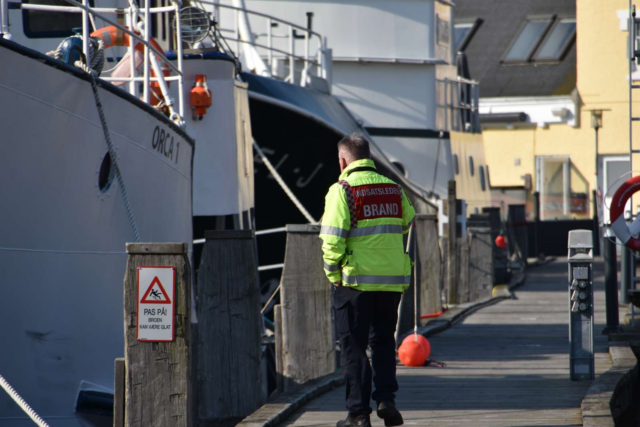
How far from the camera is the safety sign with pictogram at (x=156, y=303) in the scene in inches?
194

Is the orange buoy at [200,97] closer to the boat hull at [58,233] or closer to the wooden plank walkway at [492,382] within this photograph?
the wooden plank walkway at [492,382]

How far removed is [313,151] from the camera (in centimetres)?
1639

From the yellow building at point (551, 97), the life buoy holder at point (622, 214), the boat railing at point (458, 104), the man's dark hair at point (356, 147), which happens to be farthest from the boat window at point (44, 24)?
the yellow building at point (551, 97)

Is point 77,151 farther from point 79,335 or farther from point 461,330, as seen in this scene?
point 461,330

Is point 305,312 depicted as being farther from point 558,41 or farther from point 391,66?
point 558,41

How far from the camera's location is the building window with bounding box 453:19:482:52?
36.7 meters

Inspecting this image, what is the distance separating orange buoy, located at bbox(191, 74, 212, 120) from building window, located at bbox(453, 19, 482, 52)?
26.0 m

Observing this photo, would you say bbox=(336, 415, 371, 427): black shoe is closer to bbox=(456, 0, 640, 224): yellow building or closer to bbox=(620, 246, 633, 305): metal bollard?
bbox=(620, 246, 633, 305): metal bollard

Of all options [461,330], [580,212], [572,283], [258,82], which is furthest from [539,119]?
[572,283]

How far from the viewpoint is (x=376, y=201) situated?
19.2 ft

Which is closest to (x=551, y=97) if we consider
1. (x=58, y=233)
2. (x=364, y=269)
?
(x=58, y=233)

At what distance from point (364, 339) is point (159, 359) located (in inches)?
52.6

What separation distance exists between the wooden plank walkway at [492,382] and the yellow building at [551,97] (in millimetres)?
21091

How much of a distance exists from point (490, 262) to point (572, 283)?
29.0ft
